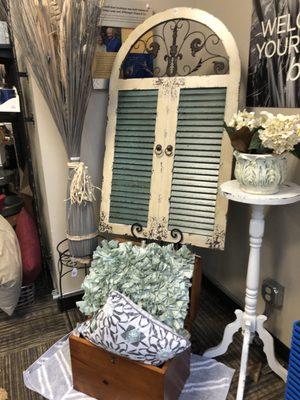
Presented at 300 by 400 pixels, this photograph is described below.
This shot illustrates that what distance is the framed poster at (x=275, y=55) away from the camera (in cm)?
136

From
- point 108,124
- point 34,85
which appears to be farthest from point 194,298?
point 34,85

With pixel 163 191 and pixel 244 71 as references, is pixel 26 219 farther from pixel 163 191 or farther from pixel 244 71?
pixel 244 71

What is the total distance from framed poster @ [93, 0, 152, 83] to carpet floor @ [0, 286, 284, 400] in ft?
4.71

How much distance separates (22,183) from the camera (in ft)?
7.86

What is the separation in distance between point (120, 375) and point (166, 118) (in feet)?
3.94

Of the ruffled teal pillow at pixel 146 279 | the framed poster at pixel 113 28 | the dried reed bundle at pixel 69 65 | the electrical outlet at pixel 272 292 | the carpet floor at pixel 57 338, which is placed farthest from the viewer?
the framed poster at pixel 113 28

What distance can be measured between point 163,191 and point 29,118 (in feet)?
3.08

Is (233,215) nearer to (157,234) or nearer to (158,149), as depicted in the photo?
(157,234)

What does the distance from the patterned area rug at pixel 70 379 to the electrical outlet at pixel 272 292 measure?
395 mm

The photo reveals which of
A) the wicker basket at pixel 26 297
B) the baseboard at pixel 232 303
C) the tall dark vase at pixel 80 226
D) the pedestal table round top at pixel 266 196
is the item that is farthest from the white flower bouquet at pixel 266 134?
the wicker basket at pixel 26 297

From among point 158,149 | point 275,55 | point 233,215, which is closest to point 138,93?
point 158,149

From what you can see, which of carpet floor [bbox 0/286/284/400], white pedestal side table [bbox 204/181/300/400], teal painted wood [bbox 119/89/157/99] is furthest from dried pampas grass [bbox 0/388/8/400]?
teal painted wood [bbox 119/89/157/99]

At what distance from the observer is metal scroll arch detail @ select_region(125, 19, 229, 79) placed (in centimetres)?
174

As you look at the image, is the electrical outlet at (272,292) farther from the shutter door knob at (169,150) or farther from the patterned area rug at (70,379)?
the shutter door knob at (169,150)
